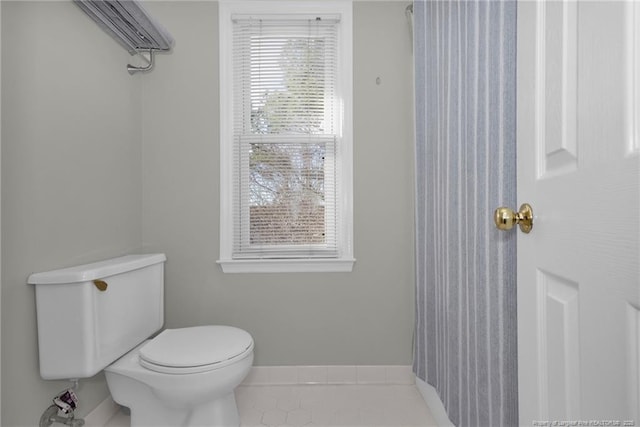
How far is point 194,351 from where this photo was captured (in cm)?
133

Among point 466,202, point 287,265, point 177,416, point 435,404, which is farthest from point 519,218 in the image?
point 177,416

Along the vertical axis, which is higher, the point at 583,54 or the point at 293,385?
the point at 583,54

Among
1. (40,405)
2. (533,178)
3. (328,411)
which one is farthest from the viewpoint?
(328,411)

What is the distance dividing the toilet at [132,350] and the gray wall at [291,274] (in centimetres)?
34

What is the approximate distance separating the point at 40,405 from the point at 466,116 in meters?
1.84

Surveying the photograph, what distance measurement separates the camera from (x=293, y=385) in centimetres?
189

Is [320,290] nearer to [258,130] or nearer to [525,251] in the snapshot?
[258,130]

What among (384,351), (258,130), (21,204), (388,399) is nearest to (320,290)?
(384,351)

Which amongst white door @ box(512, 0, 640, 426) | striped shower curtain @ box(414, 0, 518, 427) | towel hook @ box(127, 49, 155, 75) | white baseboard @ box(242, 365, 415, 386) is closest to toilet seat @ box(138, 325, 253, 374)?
white baseboard @ box(242, 365, 415, 386)

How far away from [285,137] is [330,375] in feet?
4.57

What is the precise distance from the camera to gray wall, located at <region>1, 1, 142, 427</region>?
3.70 ft

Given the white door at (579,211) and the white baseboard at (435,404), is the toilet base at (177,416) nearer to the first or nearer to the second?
the white baseboard at (435,404)

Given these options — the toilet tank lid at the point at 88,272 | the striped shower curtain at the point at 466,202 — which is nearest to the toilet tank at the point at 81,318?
the toilet tank lid at the point at 88,272

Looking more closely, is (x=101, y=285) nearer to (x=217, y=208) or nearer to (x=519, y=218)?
(x=217, y=208)
